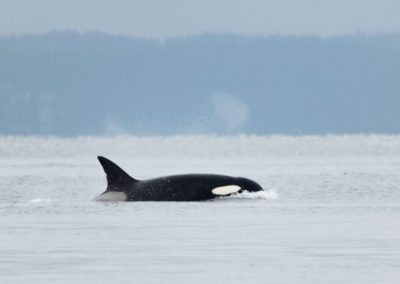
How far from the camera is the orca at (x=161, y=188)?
96.9 ft

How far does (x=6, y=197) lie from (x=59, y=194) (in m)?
1.61

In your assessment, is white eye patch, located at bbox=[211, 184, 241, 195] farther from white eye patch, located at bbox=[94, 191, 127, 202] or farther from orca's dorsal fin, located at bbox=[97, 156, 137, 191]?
white eye patch, located at bbox=[94, 191, 127, 202]

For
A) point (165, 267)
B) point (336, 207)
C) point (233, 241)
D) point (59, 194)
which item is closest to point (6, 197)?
point (59, 194)

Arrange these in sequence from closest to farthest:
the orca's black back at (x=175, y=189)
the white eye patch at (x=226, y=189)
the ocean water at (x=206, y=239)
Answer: the ocean water at (x=206, y=239), the orca's black back at (x=175, y=189), the white eye patch at (x=226, y=189)

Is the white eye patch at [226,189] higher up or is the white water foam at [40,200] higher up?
the white eye patch at [226,189]

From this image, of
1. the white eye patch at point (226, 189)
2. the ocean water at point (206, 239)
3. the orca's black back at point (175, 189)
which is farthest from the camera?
the white eye patch at point (226, 189)

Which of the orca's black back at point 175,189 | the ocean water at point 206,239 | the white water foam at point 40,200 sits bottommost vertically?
the ocean water at point 206,239

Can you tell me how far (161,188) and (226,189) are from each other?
144 centimetres

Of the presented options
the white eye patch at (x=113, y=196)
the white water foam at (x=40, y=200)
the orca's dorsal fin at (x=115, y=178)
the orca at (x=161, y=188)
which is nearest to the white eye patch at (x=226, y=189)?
the orca at (x=161, y=188)

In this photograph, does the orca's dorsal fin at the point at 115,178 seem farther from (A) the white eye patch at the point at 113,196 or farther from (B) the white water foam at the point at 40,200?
(B) the white water foam at the point at 40,200

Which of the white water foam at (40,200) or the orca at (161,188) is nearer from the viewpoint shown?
the orca at (161,188)

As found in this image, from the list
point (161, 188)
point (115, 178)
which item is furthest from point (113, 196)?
point (161, 188)

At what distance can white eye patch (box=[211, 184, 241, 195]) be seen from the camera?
29.9 meters

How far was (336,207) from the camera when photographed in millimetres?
27781
